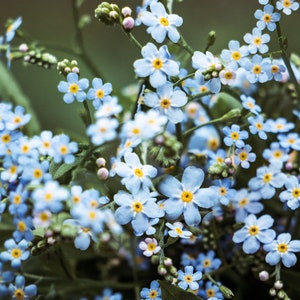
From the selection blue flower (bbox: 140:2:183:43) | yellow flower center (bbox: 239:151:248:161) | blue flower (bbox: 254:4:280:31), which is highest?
blue flower (bbox: 140:2:183:43)

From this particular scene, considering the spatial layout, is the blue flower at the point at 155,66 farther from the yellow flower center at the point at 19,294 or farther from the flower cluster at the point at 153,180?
the yellow flower center at the point at 19,294

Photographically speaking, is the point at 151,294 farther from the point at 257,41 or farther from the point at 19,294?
the point at 257,41

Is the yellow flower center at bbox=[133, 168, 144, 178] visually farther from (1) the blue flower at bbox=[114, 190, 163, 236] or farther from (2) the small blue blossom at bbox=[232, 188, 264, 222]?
(2) the small blue blossom at bbox=[232, 188, 264, 222]

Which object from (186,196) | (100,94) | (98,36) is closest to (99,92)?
(100,94)

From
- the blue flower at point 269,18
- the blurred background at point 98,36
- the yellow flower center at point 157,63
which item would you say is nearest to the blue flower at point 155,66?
the yellow flower center at point 157,63

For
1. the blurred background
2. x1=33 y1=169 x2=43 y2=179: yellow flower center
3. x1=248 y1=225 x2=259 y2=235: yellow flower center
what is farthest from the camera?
the blurred background

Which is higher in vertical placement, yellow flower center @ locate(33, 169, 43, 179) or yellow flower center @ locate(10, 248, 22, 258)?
yellow flower center @ locate(33, 169, 43, 179)

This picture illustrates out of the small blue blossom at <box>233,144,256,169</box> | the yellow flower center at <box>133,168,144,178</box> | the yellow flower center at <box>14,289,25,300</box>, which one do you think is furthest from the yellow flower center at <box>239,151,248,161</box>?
the yellow flower center at <box>14,289,25,300</box>

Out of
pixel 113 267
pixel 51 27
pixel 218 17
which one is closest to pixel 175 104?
pixel 113 267
